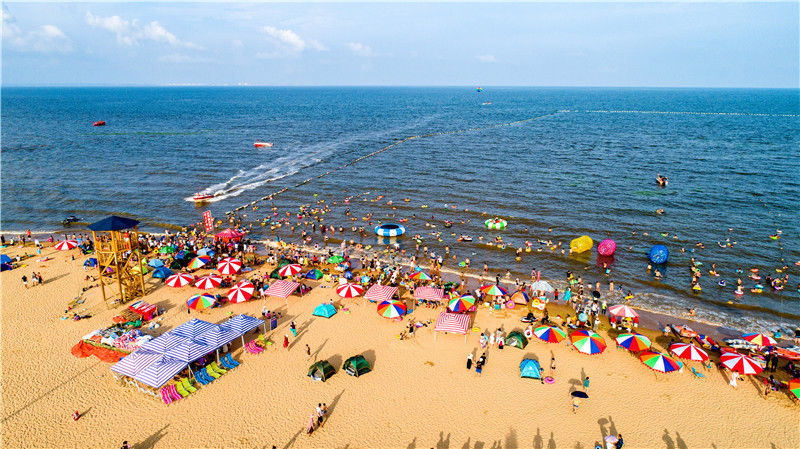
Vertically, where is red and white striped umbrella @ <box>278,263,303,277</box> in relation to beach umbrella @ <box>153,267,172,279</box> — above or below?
above

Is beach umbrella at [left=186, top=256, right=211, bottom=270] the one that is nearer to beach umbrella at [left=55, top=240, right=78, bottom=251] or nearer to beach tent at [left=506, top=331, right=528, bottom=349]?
beach umbrella at [left=55, top=240, right=78, bottom=251]

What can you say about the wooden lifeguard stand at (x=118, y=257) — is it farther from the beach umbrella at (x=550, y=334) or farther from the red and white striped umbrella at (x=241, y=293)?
the beach umbrella at (x=550, y=334)

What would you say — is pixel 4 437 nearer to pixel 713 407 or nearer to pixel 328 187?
pixel 713 407

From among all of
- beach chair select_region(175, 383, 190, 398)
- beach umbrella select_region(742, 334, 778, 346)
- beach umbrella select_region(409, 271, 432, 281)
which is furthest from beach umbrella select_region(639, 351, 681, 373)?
beach chair select_region(175, 383, 190, 398)

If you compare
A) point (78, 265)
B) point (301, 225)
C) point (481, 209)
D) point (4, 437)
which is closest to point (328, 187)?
point (301, 225)

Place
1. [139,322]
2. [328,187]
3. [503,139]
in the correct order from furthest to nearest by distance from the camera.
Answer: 1. [503,139]
2. [328,187]
3. [139,322]

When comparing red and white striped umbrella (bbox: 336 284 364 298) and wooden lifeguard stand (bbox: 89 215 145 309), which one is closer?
wooden lifeguard stand (bbox: 89 215 145 309)
